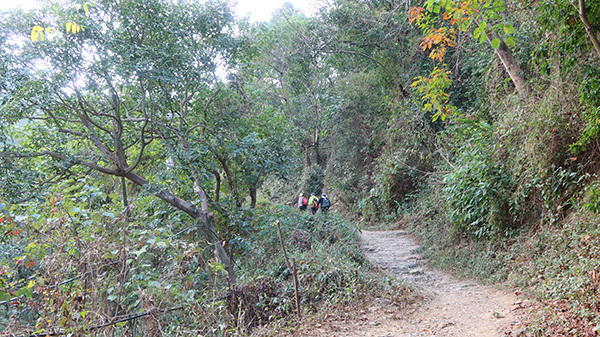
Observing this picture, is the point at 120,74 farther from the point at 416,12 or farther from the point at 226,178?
the point at 416,12

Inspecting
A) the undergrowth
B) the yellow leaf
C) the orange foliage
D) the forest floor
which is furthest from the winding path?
the yellow leaf

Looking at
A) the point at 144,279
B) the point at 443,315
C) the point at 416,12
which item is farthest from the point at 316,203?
the point at 144,279

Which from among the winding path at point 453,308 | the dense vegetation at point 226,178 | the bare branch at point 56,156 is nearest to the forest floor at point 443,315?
the winding path at point 453,308

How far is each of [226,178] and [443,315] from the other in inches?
299

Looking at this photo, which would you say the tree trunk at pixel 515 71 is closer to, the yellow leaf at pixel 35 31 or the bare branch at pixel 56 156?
the yellow leaf at pixel 35 31

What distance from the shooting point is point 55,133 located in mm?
8164

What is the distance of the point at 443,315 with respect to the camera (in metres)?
5.55

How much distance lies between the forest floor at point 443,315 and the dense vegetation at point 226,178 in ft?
1.20

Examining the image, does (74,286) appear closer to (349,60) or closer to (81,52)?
(81,52)

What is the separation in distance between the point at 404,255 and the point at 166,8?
28.1 feet

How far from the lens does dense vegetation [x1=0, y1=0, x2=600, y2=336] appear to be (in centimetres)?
385

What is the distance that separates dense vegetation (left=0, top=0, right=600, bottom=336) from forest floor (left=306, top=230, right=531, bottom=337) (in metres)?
0.37

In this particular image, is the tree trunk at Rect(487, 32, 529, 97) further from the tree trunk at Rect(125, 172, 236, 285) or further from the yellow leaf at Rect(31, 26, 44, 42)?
the yellow leaf at Rect(31, 26, 44, 42)

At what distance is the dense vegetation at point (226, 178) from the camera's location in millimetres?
3850
